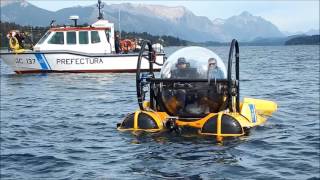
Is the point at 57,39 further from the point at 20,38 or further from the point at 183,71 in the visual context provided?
the point at 183,71

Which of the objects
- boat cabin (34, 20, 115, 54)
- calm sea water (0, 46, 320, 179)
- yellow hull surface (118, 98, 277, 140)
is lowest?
calm sea water (0, 46, 320, 179)

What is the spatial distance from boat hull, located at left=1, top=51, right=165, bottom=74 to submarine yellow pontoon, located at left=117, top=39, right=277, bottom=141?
18153mm

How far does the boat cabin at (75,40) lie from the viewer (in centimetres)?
3139

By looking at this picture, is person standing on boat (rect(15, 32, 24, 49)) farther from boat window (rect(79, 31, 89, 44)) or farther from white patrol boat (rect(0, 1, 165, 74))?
boat window (rect(79, 31, 89, 44))

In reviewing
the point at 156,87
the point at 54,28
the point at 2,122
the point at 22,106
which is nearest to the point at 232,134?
the point at 156,87

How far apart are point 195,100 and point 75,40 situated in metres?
20.0

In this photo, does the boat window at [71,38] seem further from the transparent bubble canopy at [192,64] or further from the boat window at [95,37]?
the transparent bubble canopy at [192,64]

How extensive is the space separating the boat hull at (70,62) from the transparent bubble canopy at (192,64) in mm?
17931

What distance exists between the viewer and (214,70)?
12711mm

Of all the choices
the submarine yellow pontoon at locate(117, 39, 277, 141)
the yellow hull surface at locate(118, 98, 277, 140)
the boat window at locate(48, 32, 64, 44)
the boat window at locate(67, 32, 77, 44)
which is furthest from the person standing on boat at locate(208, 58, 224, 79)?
the boat window at locate(48, 32, 64, 44)

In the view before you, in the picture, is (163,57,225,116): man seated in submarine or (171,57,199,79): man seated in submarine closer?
(163,57,225,116): man seated in submarine

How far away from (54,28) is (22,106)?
44.4 ft

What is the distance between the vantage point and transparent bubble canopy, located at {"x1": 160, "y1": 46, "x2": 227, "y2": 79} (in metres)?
12.6

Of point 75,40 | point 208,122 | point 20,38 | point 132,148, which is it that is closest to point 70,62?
point 75,40
